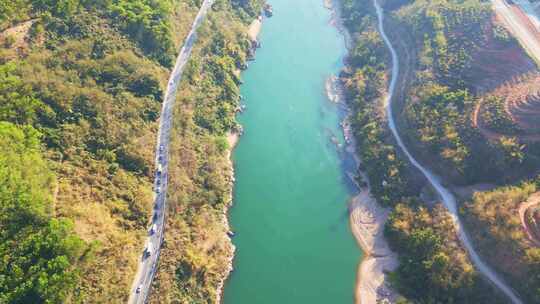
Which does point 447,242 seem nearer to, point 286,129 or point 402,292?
point 402,292

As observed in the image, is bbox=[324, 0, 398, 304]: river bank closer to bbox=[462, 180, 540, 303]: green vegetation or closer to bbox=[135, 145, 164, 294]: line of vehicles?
bbox=[462, 180, 540, 303]: green vegetation

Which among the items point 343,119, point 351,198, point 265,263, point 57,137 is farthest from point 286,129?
point 57,137

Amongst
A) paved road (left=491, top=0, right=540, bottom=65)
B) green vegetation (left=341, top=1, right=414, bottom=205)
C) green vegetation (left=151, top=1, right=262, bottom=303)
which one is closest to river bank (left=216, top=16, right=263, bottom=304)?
green vegetation (left=151, top=1, right=262, bottom=303)

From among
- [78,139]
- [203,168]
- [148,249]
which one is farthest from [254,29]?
[148,249]

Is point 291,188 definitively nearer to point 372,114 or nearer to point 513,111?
point 372,114

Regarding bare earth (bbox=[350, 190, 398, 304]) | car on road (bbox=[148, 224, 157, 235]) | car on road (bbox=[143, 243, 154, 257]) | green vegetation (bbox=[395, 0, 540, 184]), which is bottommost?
bare earth (bbox=[350, 190, 398, 304])

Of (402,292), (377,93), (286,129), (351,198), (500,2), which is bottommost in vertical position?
(402,292)

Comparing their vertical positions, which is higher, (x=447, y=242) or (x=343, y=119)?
(x=343, y=119)
